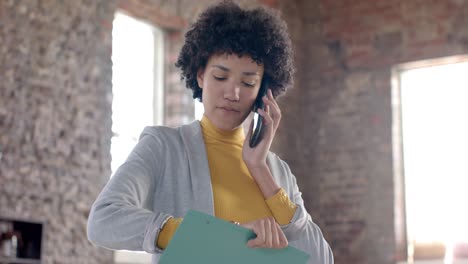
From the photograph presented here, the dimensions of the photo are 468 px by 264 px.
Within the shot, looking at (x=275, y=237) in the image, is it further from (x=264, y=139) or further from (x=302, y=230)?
(x=264, y=139)

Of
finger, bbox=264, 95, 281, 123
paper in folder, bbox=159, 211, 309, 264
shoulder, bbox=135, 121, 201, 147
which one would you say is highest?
finger, bbox=264, 95, 281, 123

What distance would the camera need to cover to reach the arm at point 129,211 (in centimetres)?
135

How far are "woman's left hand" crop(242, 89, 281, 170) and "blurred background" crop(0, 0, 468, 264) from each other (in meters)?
3.28

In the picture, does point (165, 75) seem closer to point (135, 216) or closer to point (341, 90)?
point (341, 90)

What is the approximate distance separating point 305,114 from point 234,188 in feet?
19.6

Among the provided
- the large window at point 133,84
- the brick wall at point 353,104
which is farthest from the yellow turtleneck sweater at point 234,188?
the brick wall at point 353,104

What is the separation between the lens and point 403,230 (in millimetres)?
6887

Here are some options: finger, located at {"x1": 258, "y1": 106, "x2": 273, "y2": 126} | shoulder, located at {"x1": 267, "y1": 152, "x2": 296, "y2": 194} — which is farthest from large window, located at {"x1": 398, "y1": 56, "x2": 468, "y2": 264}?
finger, located at {"x1": 258, "y1": 106, "x2": 273, "y2": 126}

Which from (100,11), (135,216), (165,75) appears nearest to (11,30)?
(100,11)

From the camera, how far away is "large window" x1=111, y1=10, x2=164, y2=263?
5723 millimetres

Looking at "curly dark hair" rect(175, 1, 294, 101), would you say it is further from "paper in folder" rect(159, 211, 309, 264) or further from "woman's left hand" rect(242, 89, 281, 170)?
"paper in folder" rect(159, 211, 309, 264)

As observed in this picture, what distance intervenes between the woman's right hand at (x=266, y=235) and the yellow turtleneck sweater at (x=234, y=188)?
0.76 ft

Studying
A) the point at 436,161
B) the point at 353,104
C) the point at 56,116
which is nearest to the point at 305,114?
the point at 353,104

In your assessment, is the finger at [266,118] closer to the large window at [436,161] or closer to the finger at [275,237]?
the finger at [275,237]
